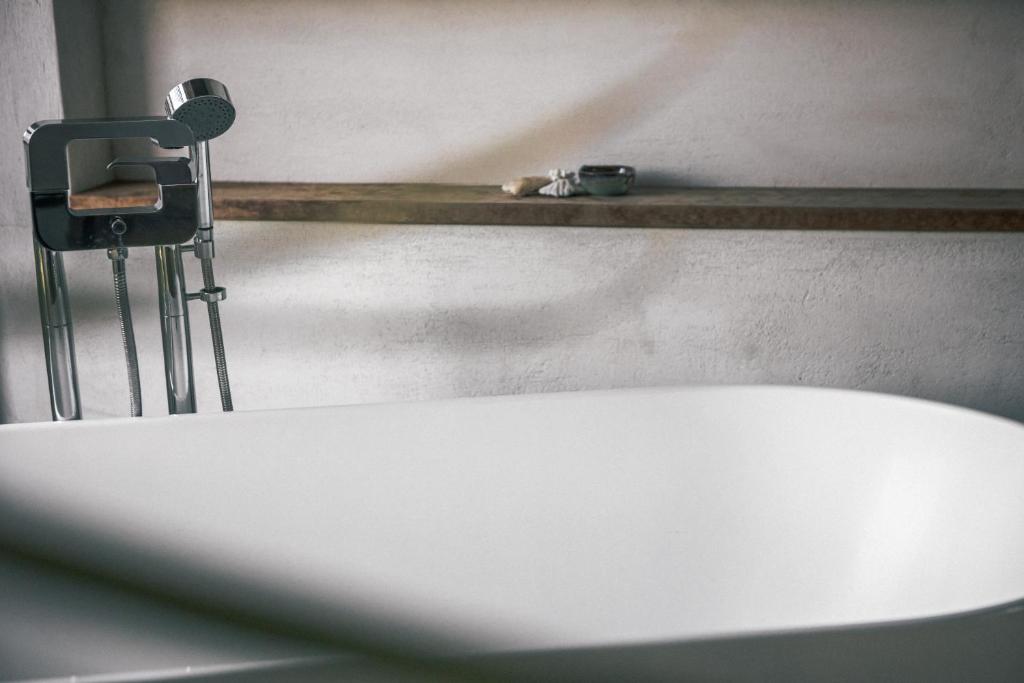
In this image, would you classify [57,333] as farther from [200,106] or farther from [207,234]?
[200,106]

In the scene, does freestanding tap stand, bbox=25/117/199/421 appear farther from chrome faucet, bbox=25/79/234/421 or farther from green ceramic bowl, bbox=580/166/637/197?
green ceramic bowl, bbox=580/166/637/197

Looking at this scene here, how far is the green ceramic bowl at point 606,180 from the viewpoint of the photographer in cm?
201

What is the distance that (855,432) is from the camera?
1662 millimetres

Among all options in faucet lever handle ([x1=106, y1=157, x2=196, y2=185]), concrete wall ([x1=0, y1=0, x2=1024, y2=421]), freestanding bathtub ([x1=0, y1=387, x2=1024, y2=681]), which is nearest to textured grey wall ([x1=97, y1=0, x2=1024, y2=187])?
concrete wall ([x1=0, y1=0, x2=1024, y2=421])

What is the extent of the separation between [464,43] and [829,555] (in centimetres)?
129

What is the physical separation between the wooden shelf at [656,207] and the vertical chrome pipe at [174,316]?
0.51 metres

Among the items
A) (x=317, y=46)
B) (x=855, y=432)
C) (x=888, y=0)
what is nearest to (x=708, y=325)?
(x=855, y=432)

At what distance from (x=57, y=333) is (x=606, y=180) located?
1.06 m

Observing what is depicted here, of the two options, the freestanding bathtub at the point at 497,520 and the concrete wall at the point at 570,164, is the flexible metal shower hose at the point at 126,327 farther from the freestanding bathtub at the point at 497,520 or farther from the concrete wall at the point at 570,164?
the concrete wall at the point at 570,164

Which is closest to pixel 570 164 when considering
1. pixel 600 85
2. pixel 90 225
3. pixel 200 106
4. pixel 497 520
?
pixel 600 85

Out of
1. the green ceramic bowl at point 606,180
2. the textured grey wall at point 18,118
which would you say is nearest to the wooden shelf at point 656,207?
the green ceramic bowl at point 606,180

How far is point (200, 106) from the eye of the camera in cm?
139

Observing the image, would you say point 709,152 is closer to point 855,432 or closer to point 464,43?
point 464,43

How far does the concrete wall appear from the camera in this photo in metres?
1.99
